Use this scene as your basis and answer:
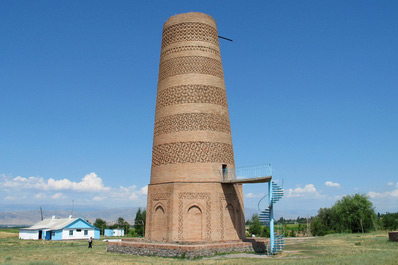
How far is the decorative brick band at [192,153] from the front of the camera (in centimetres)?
1889

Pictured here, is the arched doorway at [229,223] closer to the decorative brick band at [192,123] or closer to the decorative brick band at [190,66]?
the decorative brick band at [192,123]

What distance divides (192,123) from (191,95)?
61.5 inches

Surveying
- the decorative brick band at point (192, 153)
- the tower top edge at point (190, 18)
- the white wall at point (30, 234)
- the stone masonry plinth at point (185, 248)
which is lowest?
the white wall at point (30, 234)

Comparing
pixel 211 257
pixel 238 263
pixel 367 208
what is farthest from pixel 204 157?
pixel 367 208

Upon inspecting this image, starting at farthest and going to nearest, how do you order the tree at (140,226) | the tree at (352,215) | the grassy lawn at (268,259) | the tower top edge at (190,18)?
1. the tree at (140,226)
2. the tree at (352,215)
3. the tower top edge at (190,18)
4. the grassy lawn at (268,259)

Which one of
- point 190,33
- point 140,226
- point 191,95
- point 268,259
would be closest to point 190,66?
point 191,95

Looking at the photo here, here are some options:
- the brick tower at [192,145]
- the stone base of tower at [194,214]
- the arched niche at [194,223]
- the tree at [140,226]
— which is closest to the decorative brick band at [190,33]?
the brick tower at [192,145]

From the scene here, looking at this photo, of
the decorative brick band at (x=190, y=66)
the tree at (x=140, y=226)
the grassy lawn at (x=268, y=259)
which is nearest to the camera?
the grassy lawn at (x=268, y=259)

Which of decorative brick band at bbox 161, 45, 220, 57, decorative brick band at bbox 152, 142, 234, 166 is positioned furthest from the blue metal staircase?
decorative brick band at bbox 161, 45, 220, 57

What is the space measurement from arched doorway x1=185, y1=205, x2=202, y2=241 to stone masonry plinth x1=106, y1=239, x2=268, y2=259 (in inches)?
28.3

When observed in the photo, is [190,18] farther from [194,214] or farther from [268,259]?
[268,259]

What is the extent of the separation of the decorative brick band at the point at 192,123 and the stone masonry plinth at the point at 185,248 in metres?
5.85

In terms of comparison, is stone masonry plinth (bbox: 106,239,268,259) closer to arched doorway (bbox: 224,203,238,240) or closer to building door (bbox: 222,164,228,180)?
arched doorway (bbox: 224,203,238,240)

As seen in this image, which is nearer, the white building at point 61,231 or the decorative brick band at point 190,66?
the decorative brick band at point 190,66
